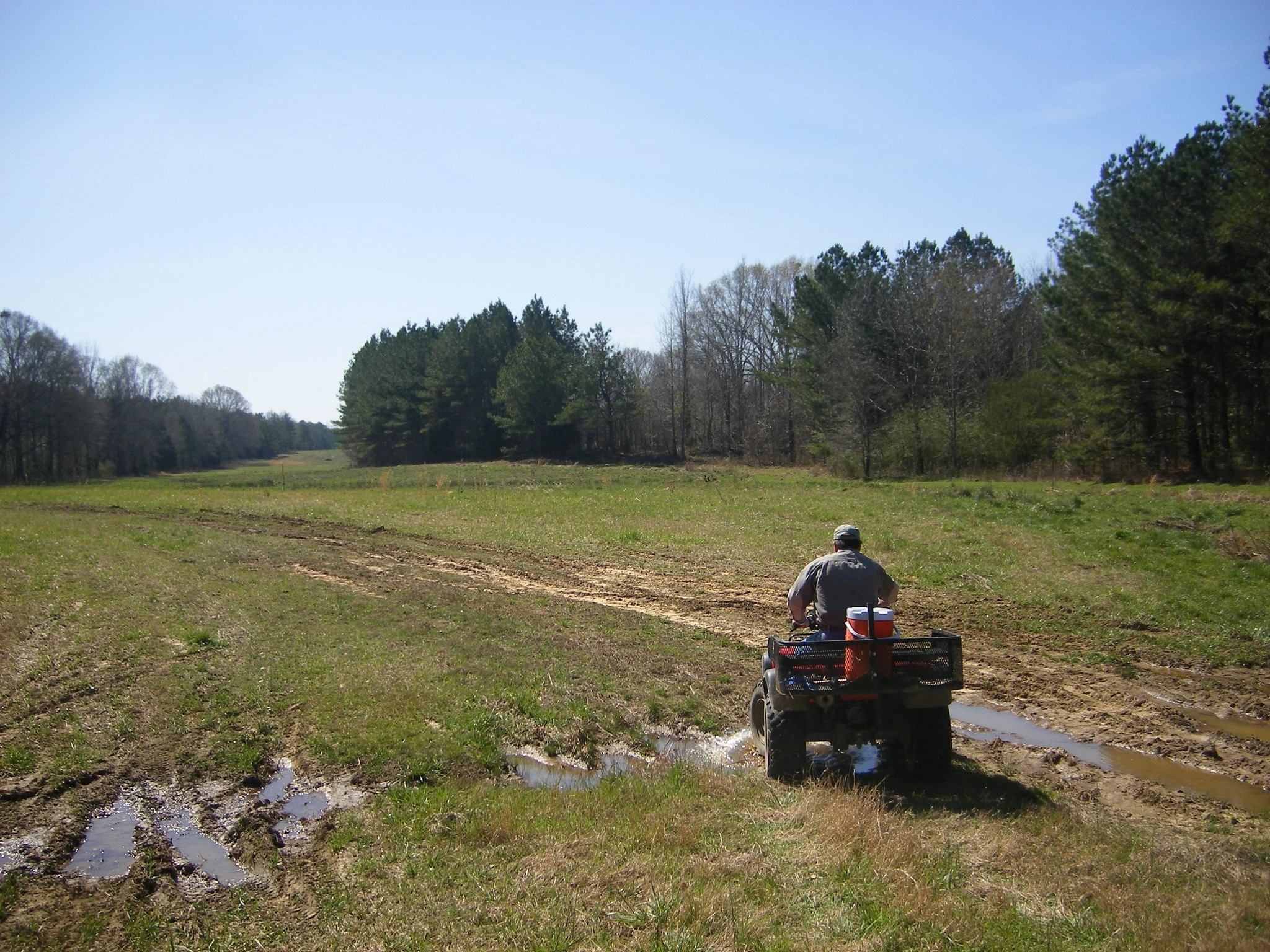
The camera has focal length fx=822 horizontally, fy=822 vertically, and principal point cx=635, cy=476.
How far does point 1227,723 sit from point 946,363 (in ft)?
130

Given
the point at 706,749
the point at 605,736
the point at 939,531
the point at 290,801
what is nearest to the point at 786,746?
the point at 706,749

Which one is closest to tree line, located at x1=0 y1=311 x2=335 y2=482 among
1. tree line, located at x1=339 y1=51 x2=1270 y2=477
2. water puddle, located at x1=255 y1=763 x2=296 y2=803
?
tree line, located at x1=339 y1=51 x2=1270 y2=477

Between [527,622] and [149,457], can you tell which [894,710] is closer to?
[527,622]

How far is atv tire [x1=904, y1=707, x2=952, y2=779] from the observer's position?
6.66m

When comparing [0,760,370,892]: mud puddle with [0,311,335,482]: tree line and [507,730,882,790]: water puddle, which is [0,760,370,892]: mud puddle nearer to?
[507,730,882,790]: water puddle

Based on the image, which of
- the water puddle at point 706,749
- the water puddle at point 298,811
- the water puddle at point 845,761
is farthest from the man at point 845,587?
the water puddle at point 298,811

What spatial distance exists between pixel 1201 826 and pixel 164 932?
6.90m

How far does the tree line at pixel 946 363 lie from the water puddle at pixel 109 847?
108ft

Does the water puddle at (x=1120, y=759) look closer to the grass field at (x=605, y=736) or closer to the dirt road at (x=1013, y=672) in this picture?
the dirt road at (x=1013, y=672)

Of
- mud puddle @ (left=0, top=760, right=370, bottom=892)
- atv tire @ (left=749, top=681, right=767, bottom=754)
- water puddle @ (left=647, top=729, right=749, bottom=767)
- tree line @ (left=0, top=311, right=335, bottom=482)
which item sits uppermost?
tree line @ (left=0, top=311, right=335, bottom=482)

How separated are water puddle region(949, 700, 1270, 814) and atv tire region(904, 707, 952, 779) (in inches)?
66.6

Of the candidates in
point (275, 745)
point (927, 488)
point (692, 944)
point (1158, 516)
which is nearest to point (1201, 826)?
point (692, 944)

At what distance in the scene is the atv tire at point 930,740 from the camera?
666 cm

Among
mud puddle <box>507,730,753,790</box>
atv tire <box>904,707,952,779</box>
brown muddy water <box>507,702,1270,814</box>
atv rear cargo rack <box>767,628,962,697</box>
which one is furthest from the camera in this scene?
mud puddle <box>507,730,753,790</box>
